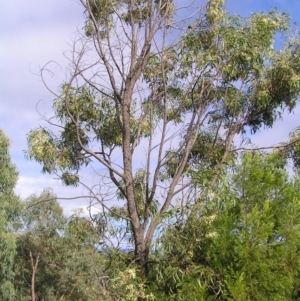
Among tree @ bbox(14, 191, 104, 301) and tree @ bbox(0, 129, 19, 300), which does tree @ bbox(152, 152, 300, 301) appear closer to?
tree @ bbox(0, 129, 19, 300)

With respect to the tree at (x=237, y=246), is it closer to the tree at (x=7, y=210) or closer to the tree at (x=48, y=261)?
the tree at (x=7, y=210)

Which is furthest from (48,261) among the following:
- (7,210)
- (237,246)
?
(237,246)

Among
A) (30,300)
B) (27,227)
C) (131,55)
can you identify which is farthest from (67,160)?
(30,300)

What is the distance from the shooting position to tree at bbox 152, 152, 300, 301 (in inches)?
218

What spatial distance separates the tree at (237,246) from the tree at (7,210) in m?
9.95

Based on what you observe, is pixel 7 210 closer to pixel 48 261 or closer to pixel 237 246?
pixel 48 261

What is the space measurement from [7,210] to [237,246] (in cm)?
1103

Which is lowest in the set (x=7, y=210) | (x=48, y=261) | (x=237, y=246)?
(x=237, y=246)

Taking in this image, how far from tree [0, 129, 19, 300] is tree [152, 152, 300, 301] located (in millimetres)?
9946

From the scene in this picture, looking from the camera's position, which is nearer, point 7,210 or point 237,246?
point 237,246

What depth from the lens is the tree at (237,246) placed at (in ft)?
18.2

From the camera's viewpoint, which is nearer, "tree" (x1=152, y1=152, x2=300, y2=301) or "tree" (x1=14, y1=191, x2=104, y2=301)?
"tree" (x1=152, y1=152, x2=300, y2=301)

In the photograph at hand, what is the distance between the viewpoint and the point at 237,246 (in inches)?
218

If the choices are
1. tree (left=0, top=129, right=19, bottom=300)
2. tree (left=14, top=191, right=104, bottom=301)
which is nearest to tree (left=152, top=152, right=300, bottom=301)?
tree (left=0, top=129, right=19, bottom=300)
